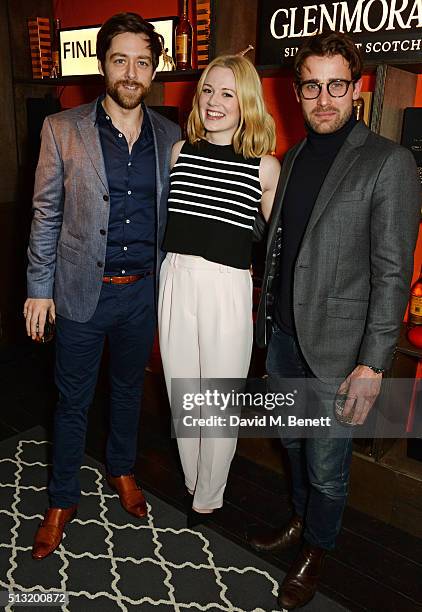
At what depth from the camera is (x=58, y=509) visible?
230cm

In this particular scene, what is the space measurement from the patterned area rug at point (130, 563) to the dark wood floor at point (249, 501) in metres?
0.11

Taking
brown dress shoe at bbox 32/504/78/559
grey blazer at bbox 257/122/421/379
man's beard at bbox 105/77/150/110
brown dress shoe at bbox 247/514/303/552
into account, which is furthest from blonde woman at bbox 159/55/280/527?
brown dress shoe at bbox 32/504/78/559

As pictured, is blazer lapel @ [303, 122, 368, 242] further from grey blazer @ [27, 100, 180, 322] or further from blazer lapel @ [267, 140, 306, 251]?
grey blazer @ [27, 100, 180, 322]

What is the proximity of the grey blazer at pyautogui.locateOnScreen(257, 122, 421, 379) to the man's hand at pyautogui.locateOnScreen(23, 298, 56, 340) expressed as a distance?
98 cm

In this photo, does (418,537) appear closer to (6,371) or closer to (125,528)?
(125,528)

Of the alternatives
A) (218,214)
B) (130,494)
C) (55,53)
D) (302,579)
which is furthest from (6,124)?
(302,579)

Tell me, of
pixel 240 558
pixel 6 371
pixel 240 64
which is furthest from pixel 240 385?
pixel 6 371

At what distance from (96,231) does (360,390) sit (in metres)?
1.11

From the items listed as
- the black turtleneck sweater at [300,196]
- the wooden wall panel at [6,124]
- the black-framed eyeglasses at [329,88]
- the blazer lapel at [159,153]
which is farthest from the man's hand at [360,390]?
the wooden wall panel at [6,124]

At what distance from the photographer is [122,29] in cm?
201

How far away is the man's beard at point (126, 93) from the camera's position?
2.03m

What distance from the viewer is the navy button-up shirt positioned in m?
2.08

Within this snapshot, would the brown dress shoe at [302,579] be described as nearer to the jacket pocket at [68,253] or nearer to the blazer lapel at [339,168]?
the blazer lapel at [339,168]

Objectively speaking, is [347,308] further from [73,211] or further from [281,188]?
[73,211]
